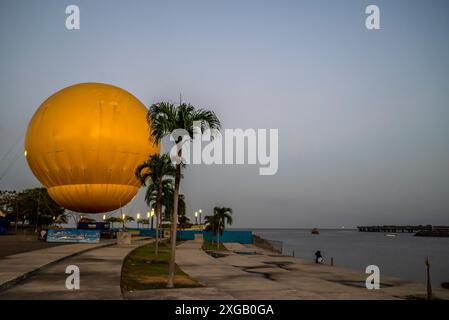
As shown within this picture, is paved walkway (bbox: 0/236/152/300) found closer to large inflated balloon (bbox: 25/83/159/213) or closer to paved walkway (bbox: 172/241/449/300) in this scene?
paved walkway (bbox: 172/241/449/300)

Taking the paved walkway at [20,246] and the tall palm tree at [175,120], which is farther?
the paved walkway at [20,246]

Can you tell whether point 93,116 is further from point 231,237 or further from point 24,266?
point 231,237

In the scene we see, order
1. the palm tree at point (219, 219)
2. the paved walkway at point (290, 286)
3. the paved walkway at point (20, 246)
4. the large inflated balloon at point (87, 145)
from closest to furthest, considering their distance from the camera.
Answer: the paved walkway at point (290, 286)
the paved walkway at point (20, 246)
the large inflated balloon at point (87, 145)
the palm tree at point (219, 219)

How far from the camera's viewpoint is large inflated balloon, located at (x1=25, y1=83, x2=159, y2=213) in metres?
39.6

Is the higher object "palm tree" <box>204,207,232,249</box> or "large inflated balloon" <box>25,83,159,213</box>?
"large inflated balloon" <box>25,83,159,213</box>

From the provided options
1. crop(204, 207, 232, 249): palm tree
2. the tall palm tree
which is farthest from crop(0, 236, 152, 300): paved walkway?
crop(204, 207, 232, 249): palm tree

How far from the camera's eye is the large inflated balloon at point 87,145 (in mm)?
39562

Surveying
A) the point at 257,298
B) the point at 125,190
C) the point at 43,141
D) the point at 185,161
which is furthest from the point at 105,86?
the point at 257,298

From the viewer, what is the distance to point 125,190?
144 ft

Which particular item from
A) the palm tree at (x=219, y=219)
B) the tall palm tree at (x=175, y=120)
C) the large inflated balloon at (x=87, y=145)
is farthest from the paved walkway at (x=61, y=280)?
the palm tree at (x=219, y=219)

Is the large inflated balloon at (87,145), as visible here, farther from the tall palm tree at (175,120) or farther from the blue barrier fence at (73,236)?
the tall palm tree at (175,120)

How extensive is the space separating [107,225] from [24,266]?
44.7 m
